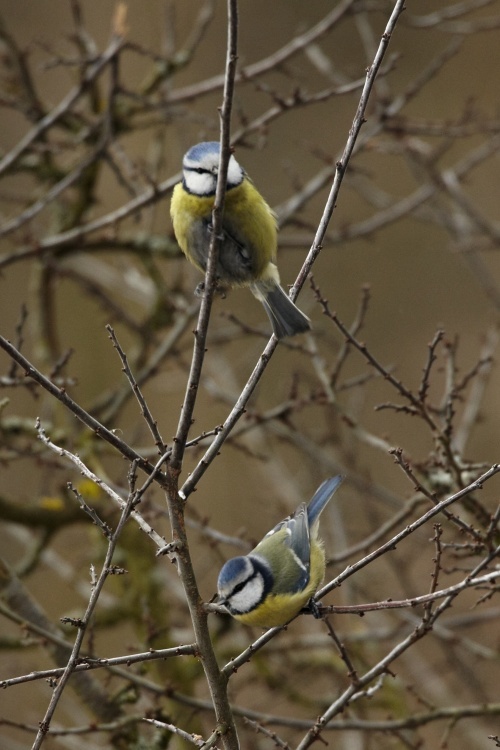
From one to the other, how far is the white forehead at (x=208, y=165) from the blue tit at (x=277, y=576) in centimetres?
80

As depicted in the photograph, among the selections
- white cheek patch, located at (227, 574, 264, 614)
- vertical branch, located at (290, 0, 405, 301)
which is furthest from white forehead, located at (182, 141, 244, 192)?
white cheek patch, located at (227, 574, 264, 614)

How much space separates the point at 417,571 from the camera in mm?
5219

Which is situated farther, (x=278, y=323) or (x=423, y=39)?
(x=423, y=39)

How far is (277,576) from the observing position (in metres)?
1.93

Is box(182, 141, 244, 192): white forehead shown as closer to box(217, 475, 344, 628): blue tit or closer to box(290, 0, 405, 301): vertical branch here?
box(290, 0, 405, 301): vertical branch

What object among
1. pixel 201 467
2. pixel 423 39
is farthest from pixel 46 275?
pixel 423 39

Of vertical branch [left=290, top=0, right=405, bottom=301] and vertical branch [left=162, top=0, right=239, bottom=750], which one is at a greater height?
vertical branch [left=290, top=0, right=405, bottom=301]

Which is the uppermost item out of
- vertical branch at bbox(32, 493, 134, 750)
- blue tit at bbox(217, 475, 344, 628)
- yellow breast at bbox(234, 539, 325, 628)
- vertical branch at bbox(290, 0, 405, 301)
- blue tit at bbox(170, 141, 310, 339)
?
blue tit at bbox(170, 141, 310, 339)

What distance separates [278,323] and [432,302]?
11.1 feet

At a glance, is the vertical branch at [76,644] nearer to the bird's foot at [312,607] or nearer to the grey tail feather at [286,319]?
the bird's foot at [312,607]

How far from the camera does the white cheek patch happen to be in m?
1.79

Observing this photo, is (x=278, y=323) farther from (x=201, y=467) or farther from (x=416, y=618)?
(x=416, y=618)

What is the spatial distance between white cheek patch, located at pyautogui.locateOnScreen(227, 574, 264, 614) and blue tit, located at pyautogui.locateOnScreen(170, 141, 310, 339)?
2.09 feet

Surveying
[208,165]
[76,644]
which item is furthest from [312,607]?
[208,165]
